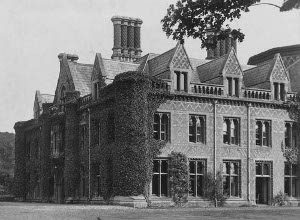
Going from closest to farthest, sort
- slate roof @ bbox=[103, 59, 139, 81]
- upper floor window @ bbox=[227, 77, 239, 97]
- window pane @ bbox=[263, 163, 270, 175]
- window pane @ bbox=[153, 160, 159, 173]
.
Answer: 1. window pane @ bbox=[153, 160, 159, 173]
2. upper floor window @ bbox=[227, 77, 239, 97]
3. window pane @ bbox=[263, 163, 270, 175]
4. slate roof @ bbox=[103, 59, 139, 81]

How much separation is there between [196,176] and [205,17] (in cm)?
2313

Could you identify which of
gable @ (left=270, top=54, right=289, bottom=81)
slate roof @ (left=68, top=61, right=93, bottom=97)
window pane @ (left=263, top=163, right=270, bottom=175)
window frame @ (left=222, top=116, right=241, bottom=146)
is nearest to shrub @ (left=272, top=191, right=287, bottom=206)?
window pane @ (left=263, top=163, right=270, bottom=175)

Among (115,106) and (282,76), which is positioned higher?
(282,76)

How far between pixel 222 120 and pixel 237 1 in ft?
79.3

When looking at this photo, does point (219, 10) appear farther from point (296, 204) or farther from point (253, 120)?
point (296, 204)

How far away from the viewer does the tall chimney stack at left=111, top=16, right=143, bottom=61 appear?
42.2 meters

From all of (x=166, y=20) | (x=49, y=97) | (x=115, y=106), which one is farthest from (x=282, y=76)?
(x=166, y=20)

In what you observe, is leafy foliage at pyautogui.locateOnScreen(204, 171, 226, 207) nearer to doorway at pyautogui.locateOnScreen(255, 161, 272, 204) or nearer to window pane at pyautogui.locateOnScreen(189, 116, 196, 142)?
window pane at pyautogui.locateOnScreen(189, 116, 196, 142)

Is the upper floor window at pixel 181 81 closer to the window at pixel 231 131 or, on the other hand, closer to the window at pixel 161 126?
the window at pixel 161 126

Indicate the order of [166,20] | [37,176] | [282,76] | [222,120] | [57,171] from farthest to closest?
[37,176] → [57,171] → [282,76] → [222,120] → [166,20]

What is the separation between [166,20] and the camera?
11953 millimetres

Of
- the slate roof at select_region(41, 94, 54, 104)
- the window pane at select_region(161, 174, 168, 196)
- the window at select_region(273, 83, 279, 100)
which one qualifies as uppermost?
the slate roof at select_region(41, 94, 54, 104)

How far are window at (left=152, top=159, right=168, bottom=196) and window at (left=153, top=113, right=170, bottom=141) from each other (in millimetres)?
1415

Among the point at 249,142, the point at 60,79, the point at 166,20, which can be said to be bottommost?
the point at 249,142
